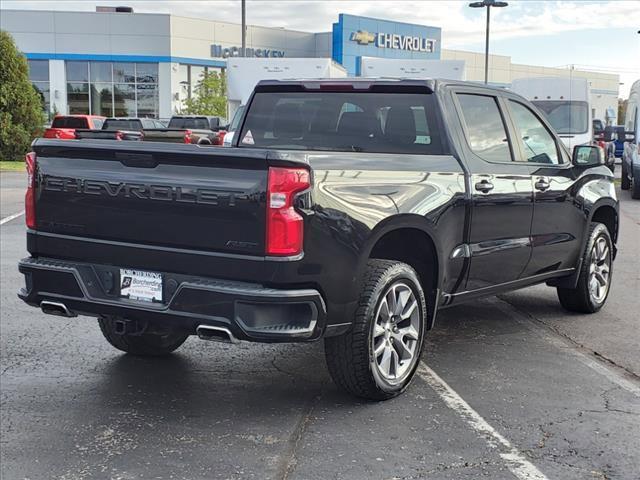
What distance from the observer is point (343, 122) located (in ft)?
19.3

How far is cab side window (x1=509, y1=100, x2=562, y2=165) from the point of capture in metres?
6.36

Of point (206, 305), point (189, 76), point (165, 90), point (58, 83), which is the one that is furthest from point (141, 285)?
point (189, 76)

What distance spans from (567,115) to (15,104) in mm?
17970

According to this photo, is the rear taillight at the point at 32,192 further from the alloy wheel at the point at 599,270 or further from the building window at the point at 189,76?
the building window at the point at 189,76

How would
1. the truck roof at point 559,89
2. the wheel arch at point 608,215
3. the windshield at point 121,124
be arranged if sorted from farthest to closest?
the windshield at point 121,124 < the truck roof at point 559,89 < the wheel arch at point 608,215

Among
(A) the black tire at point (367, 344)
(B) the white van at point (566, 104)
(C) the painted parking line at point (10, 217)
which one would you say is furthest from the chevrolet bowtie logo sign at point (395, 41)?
(A) the black tire at point (367, 344)

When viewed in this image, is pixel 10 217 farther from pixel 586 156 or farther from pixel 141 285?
pixel 141 285

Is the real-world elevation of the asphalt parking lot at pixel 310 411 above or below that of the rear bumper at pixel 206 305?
below

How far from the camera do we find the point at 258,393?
A: 5.12m

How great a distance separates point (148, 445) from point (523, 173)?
11.1 ft

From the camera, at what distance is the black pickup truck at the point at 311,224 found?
13.8ft

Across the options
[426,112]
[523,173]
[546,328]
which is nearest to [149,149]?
[426,112]

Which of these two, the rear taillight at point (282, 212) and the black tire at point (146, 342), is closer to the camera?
the rear taillight at point (282, 212)

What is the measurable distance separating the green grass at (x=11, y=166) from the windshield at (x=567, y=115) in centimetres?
1562
